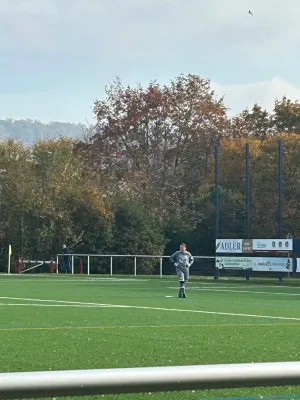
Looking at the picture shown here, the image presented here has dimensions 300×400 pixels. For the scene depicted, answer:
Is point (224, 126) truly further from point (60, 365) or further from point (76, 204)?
point (60, 365)

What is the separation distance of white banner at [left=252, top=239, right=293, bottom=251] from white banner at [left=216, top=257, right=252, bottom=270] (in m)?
0.71

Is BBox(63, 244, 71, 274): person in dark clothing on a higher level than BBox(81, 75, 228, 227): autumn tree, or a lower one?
lower

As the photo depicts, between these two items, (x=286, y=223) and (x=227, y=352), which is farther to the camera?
(x=286, y=223)

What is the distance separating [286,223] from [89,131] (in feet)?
71.2

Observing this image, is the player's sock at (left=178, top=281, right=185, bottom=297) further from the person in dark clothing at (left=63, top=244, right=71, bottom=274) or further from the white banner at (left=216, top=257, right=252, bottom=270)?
the person in dark clothing at (left=63, top=244, right=71, bottom=274)

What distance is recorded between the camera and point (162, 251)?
185ft

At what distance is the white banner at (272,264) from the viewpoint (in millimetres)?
39250

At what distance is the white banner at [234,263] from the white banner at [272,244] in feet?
2.34

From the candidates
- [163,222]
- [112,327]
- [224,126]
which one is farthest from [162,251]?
[112,327]

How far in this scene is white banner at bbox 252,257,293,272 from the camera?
39.2 meters

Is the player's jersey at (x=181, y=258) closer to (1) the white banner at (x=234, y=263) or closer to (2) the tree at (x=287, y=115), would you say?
(1) the white banner at (x=234, y=263)

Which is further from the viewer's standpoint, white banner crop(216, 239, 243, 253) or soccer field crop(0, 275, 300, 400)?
white banner crop(216, 239, 243, 253)

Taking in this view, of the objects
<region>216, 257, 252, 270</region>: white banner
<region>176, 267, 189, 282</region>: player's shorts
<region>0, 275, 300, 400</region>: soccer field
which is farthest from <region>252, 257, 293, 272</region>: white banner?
<region>176, 267, 189, 282</region>: player's shorts

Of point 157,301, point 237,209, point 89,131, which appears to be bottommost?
point 157,301
